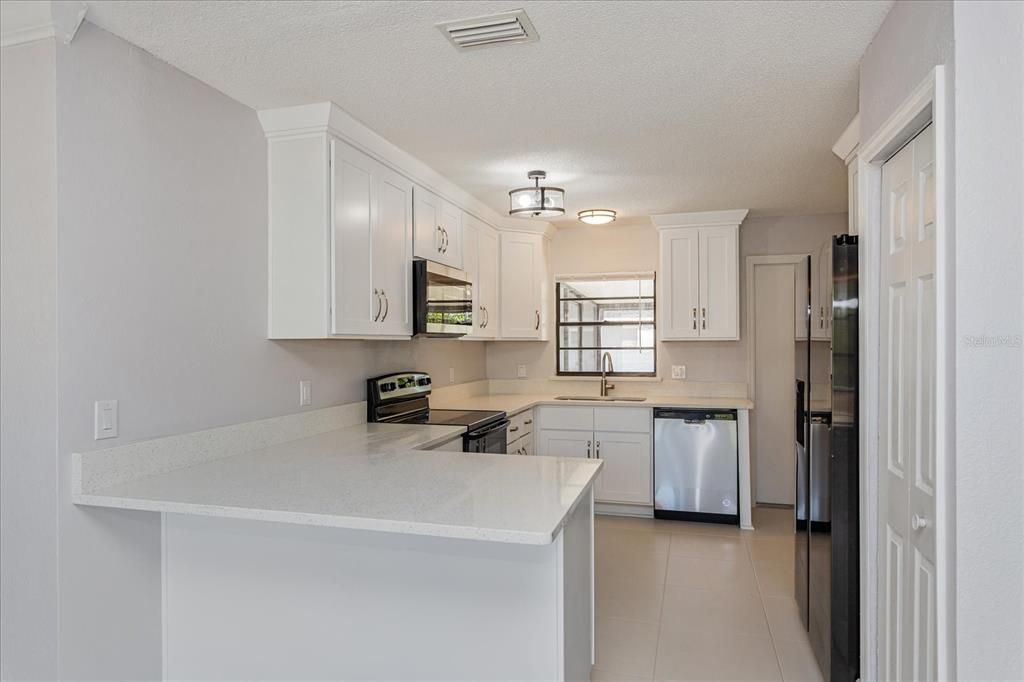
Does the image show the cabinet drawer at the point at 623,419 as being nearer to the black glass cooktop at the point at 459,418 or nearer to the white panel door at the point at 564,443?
the white panel door at the point at 564,443

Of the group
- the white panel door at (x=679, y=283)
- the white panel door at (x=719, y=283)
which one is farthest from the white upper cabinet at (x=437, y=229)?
the white panel door at (x=719, y=283)

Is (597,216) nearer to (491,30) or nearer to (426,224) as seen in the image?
(426,224)

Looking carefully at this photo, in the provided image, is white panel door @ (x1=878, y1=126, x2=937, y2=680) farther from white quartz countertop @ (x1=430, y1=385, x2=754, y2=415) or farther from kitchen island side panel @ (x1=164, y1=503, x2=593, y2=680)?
white quartz countertop @ (x1=430, y1=385, x2=754, y2=415)

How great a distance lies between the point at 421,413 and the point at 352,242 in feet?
4.70

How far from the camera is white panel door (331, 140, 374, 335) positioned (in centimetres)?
280

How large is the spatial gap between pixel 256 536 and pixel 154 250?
109 centimetres

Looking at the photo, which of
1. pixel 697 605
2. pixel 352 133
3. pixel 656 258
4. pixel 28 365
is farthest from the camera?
pixel 656 258

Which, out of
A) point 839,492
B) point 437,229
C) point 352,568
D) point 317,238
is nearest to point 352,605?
point 352,568

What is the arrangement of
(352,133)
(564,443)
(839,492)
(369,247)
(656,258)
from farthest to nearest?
(656,258) → (564,443) → (369,247) → (352,133) → (839,492)

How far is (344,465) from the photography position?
95.0 inches

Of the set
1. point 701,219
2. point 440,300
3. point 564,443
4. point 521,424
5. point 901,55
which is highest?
point 701,219

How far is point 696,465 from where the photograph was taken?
185 inches

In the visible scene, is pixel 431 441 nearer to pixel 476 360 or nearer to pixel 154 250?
pixel 154 250

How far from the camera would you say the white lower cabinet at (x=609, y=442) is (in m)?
4.84
